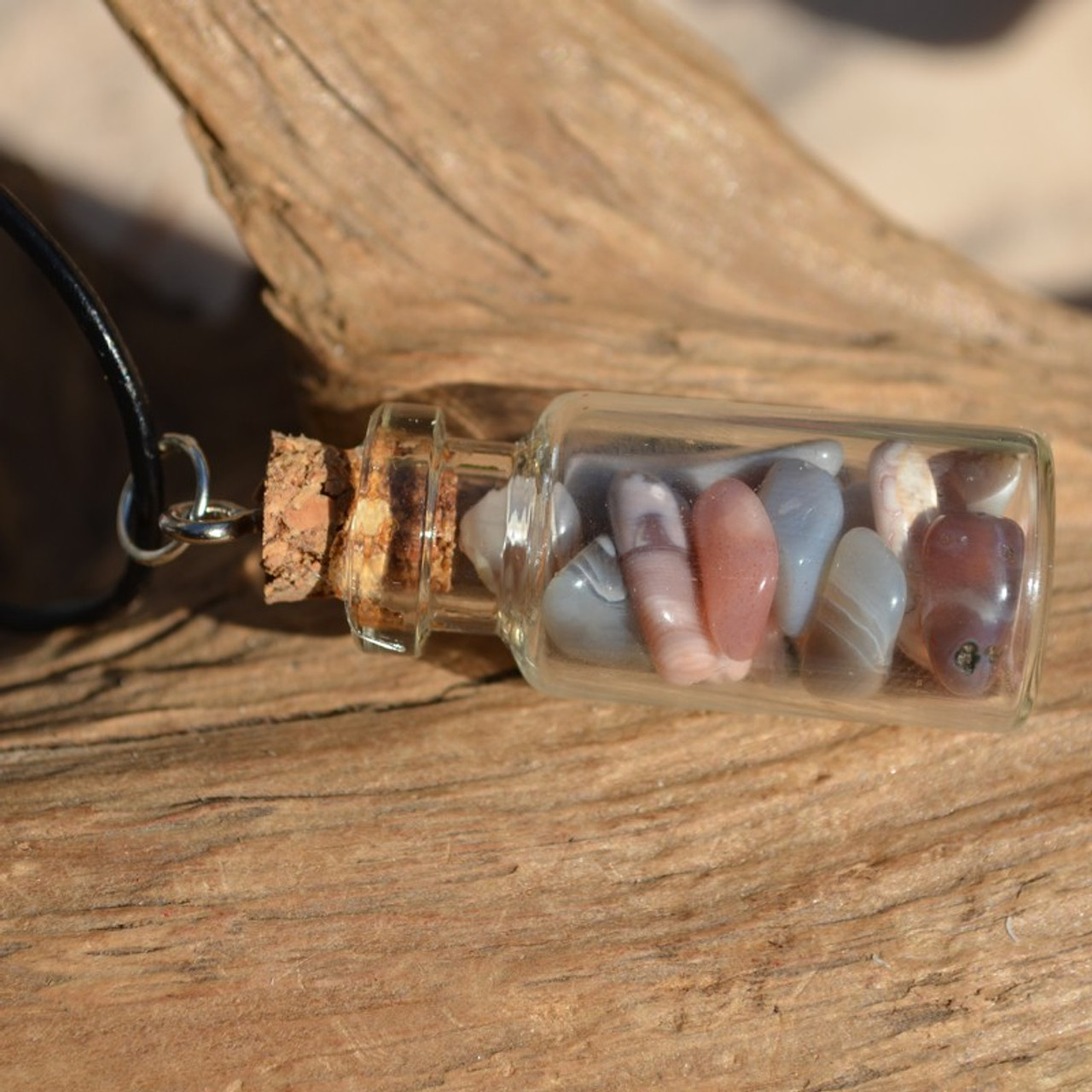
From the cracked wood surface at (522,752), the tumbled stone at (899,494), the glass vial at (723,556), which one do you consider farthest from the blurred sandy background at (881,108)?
the tumbled stone at (899,494)

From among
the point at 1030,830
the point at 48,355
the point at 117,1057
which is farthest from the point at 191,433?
the point at 1030,830

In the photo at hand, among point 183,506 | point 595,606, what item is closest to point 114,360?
point 183,506

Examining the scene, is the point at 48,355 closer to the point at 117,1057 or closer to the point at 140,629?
the point at 140,629

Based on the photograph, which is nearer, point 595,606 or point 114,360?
point 595,606

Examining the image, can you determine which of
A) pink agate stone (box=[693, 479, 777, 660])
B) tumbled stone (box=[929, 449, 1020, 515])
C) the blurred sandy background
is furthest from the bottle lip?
the blurred sandy background

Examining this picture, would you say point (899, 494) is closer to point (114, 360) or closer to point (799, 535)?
point (799, 535)

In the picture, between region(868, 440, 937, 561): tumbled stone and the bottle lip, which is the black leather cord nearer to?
the bottle lip
